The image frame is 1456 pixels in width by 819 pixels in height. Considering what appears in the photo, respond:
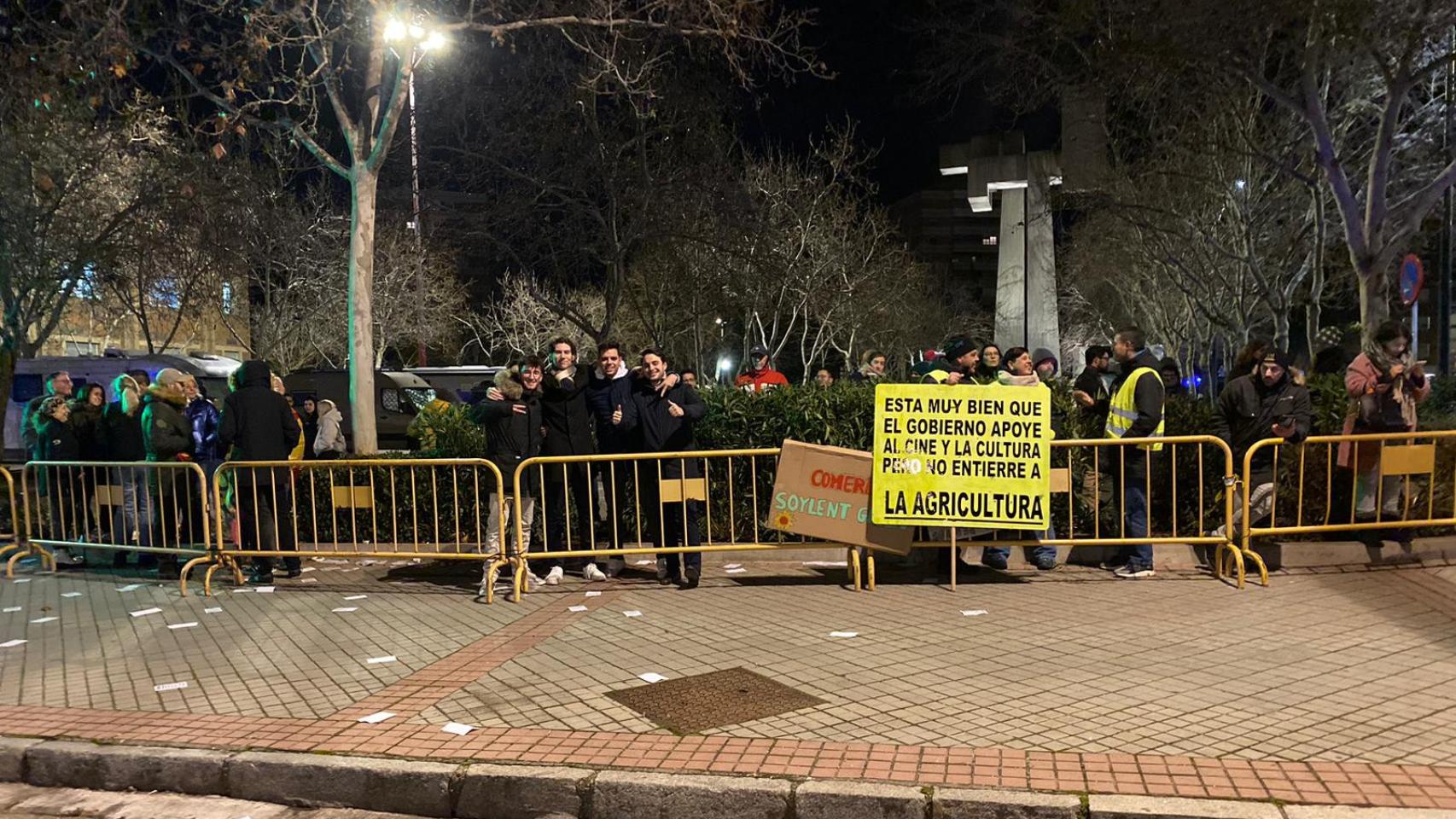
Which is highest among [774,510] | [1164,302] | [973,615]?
[1164,302]

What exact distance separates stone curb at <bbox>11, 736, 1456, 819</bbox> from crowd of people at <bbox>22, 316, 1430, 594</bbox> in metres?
3.12

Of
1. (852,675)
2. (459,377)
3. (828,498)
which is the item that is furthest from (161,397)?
(459,377)

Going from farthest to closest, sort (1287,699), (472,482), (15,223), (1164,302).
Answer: (1164,302) → (15,223) → (472,482) → (1287,699)

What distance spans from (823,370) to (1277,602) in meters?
5.41

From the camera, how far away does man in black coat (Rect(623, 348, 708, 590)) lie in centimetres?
755

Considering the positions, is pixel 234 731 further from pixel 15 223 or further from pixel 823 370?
pixel 15 223

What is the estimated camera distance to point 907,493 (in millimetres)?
6980

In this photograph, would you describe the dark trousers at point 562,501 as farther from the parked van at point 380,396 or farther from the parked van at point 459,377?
the parked van at point 459,377

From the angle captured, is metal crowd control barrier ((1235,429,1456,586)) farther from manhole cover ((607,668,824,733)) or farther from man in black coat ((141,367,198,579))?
man in black coat ((141,367,198,579))

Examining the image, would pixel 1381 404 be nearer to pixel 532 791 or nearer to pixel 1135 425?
pixel 1135 425

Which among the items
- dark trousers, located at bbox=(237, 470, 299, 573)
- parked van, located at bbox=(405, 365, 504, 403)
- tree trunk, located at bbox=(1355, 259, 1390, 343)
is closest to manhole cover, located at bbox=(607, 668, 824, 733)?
dark trousers, located at bbox=(237, 470, 299, 573)

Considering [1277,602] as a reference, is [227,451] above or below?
above

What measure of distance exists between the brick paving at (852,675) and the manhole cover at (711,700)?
4.0 inches

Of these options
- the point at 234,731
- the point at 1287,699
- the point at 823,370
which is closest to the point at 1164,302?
the point at 823,370
